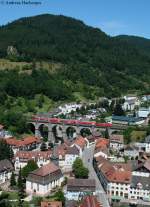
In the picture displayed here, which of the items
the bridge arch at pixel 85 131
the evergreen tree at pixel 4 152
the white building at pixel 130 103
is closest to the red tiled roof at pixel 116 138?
the bridge arch at pixel 85 131

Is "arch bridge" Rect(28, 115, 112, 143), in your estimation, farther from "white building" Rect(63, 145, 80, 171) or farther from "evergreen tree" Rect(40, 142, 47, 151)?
"white building" Rect(63, 145, 80, 171)

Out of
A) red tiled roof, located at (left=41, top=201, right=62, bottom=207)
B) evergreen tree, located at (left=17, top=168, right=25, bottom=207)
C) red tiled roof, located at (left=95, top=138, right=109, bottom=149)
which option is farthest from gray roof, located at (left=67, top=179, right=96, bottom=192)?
red tiled roof, located at (left=95, top=138, right=109, bottom=149)

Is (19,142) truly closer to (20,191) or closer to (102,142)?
(102,142)

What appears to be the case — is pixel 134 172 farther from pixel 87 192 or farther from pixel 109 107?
pixel 109 107

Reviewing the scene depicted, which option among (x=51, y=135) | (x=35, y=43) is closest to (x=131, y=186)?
(x=51, y=135)

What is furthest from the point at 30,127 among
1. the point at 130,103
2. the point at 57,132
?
the point at 130,103
